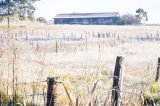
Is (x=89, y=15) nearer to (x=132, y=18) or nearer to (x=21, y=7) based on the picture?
(x=132, y=18)

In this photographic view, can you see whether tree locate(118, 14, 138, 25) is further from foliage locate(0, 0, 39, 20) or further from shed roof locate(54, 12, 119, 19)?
foliage locate(0, 0, 39, 20)

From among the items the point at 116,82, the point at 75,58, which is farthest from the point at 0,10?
the point at 116,82

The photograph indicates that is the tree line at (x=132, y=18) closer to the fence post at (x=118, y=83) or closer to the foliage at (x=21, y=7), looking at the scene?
the foliage at (x=21, y=7)

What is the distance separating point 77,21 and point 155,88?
9304 cm

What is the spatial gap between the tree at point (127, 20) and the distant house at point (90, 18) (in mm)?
1437

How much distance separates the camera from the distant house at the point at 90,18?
319 feet

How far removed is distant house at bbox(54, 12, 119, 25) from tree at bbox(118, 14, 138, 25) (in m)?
1.44

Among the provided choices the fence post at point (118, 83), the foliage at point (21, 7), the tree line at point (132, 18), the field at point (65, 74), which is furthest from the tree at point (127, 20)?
the fence post at point (118, 83)

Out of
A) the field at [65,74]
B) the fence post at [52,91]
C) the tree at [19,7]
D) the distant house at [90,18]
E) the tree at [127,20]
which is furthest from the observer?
the distant house at [90,18]

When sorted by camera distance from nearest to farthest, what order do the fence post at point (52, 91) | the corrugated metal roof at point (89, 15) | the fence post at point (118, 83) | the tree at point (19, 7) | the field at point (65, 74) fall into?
the fence post at point (52, 91)
the fence post at point (118, 83)
the field at point (65, 74)
the tree at point (19, 7)
the corrugated metal roof at point (89, 15)

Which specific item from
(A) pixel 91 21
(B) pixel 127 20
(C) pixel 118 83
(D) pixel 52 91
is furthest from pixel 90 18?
(D) pixel 52 91

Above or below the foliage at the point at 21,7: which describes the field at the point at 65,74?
below

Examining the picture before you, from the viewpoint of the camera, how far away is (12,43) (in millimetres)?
6309

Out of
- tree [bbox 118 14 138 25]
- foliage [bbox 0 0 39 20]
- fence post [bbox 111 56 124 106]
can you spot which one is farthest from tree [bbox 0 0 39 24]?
tree [bbox 118 14 138 25]
